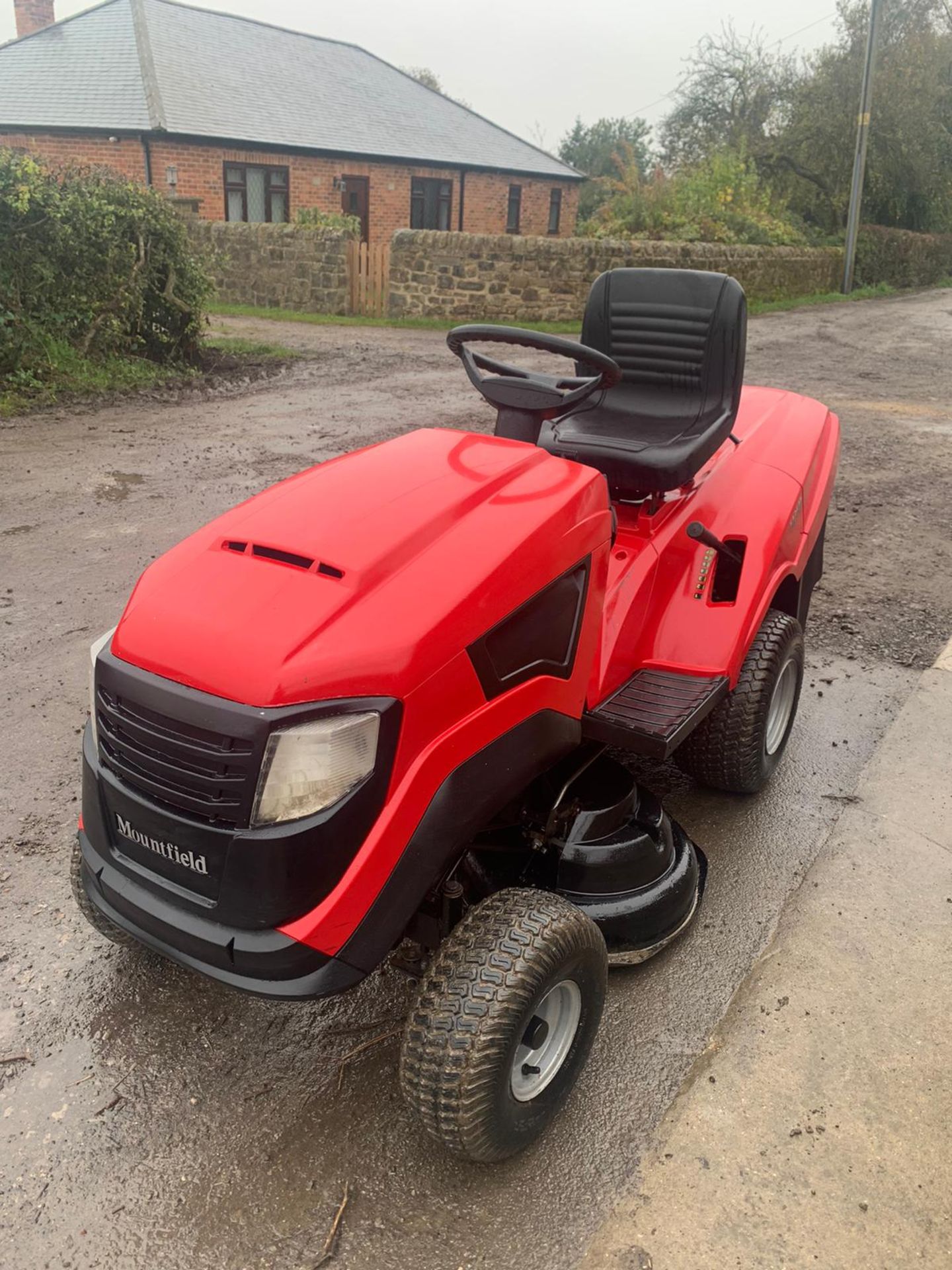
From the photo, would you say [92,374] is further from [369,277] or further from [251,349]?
[369,277]

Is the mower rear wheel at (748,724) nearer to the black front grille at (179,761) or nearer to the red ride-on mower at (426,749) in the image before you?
the red ride-on mower at (426,749)

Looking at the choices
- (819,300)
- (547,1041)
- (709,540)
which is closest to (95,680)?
(547,1041)

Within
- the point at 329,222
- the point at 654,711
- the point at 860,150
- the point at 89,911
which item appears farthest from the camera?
the point at 860,150

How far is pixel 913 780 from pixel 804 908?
92 cm

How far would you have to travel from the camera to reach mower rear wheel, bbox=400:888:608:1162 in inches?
72.7

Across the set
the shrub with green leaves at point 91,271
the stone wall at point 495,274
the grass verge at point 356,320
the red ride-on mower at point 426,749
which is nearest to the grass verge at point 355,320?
the grass verge at point 356,320

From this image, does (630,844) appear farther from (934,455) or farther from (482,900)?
(934,455)

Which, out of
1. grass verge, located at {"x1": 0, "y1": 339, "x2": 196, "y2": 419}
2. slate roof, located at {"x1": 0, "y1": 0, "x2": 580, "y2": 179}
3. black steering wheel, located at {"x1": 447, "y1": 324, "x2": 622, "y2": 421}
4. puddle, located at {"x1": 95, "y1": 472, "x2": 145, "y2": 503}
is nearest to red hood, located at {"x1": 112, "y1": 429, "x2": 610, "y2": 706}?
black steering wheel, located at {"x1": 447, "y1": 324, "x2": 622, "y2": 421}

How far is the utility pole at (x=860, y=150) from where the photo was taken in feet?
62.8

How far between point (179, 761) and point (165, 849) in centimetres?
18

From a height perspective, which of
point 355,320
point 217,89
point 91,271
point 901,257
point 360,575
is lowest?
point 360,575

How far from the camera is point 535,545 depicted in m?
2.07

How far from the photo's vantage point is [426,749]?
1.84 meters

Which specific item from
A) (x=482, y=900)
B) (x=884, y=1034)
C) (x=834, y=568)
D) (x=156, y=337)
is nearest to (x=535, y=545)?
(x=482, y=900)
